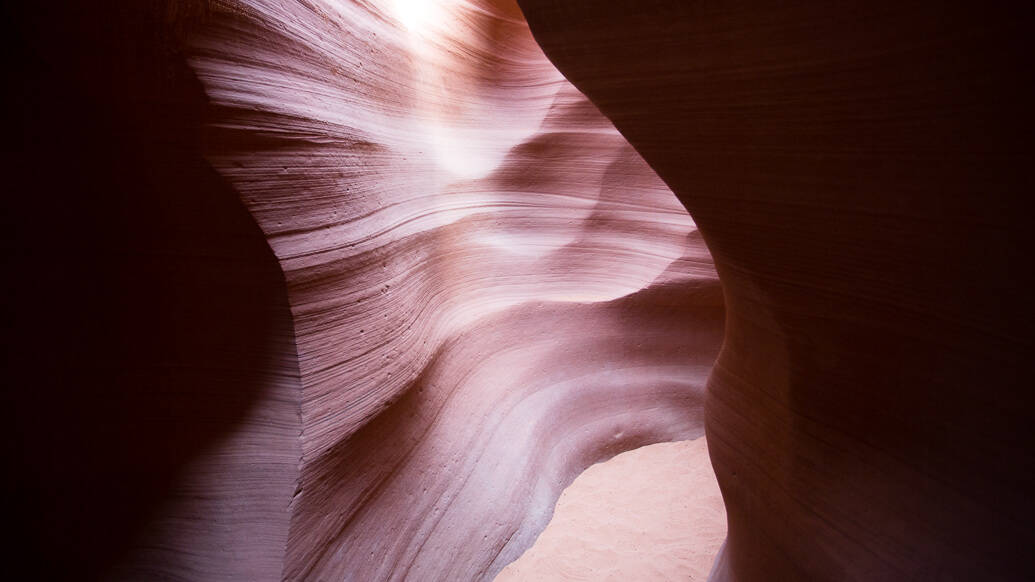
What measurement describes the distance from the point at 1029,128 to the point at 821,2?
0.40m

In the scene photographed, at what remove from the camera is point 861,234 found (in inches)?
42.1

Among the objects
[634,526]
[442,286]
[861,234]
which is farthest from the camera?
[442,286]

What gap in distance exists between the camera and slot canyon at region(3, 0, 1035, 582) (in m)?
0.95

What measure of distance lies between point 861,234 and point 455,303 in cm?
196

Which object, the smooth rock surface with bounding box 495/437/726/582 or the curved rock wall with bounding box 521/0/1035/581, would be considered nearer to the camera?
the curved rock wall with bounding box 521/0/1035/581

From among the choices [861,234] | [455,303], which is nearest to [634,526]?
[455,303]

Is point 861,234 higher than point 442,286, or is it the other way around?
point 861,234

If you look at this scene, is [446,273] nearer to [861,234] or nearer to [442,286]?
[442,286]

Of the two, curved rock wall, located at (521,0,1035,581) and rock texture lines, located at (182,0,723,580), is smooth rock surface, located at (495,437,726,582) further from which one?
curved rock wall, located at (521,0,1035,581)

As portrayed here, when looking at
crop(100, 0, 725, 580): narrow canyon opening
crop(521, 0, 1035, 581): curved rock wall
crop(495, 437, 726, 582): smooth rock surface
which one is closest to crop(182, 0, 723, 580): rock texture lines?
crop(100, 0, 725, 580): narrow canyon opening

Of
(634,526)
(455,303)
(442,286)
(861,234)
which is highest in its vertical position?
(861,234)

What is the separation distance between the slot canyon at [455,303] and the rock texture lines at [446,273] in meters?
0.02

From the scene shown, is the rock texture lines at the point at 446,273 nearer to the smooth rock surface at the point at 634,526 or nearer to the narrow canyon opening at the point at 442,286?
the narrow canyon opening at the point at 442,286

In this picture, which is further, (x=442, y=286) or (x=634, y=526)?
(x=442, y=286)
